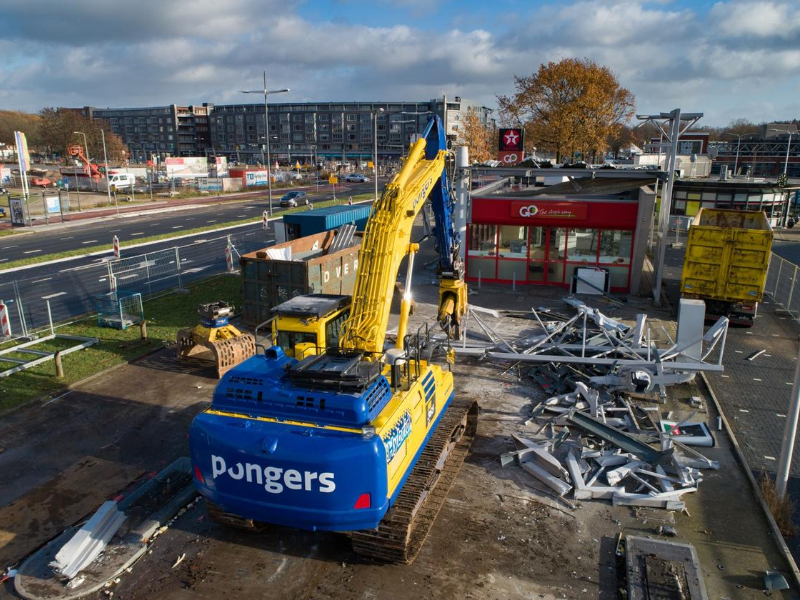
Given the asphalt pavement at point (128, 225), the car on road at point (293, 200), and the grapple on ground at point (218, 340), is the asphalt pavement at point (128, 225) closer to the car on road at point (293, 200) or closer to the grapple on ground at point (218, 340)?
the car on road at point (293, 200)

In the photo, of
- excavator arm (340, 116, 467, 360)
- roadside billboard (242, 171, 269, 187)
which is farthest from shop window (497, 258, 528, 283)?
roadside billboard (242, 171, 269, 187)

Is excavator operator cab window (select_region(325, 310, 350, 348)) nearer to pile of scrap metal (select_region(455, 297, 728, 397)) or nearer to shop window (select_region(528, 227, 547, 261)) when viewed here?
pile of scrap metal (select_region(455, 297, 728, 397))

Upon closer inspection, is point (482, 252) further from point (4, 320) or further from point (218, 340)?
point (4, 320)

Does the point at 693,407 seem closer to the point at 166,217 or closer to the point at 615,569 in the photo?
the point at 615,569

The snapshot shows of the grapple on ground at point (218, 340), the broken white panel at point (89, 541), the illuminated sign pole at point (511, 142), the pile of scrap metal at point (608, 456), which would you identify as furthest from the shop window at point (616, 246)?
the broken white panel at point (89, 541)

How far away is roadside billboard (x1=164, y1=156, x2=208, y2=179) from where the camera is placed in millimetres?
74688

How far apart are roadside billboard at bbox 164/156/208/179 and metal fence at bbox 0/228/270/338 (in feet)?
156

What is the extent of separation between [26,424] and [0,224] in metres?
39.0

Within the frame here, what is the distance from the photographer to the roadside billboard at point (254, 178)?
75.2 m

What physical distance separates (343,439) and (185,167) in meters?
78.1

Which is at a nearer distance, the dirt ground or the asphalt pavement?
the dirt ground

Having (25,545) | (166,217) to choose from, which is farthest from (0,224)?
(25,545)

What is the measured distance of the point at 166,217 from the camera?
48938 mm

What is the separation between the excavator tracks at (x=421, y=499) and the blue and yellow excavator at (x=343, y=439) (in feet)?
0.06
